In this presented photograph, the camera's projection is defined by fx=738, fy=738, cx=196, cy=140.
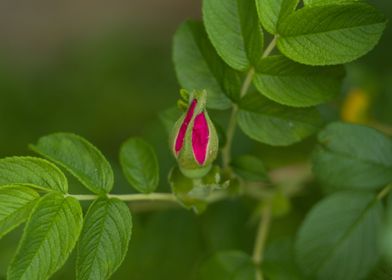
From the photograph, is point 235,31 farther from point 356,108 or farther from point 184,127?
point 356,108

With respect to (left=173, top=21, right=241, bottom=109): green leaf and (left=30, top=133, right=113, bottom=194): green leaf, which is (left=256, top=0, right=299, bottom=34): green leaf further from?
(left=30, top=133, right=113, bottom=194): green leaf

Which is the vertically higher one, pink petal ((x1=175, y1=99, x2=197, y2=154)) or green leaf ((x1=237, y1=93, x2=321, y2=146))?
pink petal ((x1=175, y1=99, x2=197, y2=154))

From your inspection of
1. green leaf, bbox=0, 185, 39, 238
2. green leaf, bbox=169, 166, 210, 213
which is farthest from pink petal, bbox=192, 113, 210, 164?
green leaf, bbox=0, 185, 39, 238

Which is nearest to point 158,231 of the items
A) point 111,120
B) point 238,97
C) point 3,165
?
point 238,97

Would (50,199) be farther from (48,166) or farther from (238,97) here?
(238,97)

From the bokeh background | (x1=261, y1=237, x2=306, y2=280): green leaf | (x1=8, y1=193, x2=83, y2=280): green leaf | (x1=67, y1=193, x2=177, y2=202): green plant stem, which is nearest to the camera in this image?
(x1=8, y1=193, x2=83, y2=280): green leaf

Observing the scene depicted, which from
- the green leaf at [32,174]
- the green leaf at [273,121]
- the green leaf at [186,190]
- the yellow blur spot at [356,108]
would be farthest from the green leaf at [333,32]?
the yellow blur spot at [356,108]

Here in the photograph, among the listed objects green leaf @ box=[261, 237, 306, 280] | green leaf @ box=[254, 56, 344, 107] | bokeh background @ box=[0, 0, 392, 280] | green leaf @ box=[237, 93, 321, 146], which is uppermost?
green leaf @ box=[254, 56, 344, 107]
